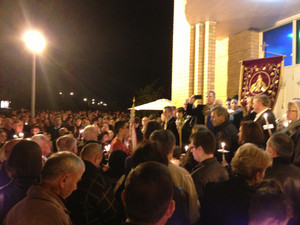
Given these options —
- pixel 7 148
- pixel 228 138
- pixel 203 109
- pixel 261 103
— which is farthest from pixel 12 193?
pixel 203 109

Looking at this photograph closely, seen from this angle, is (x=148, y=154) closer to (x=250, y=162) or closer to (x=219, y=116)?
(x=250, y=162)

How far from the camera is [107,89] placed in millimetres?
64562

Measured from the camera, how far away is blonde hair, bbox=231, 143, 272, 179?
2.47 meters

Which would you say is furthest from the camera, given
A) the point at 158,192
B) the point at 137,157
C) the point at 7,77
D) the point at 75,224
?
the point at 7,77

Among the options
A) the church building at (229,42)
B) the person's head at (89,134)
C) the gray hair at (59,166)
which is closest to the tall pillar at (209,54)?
the church building at (229,42)

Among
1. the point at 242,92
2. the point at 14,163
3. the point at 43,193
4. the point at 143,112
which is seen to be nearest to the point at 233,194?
the point at 43,193

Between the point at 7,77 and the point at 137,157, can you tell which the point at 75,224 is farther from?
the point at 7,77

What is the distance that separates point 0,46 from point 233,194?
28405mm

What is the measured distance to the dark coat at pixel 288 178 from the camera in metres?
2.76

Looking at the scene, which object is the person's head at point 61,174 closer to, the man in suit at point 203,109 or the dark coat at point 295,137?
the dark coat at point 295,137

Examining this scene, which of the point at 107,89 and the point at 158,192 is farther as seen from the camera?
the point at 107,89

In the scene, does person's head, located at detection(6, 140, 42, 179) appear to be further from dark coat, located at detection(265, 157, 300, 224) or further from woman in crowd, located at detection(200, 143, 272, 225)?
dark coat, located at detection(265, 157, 300, 224)

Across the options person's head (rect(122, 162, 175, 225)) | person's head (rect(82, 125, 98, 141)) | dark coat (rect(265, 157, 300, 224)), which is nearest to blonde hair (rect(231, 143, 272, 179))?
dark coat (rect(265, 157, 300, 224))

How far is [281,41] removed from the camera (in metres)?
9.56
